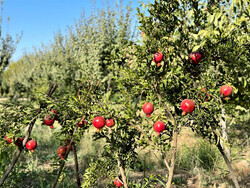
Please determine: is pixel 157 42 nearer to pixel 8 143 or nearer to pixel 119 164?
pixel 119 164

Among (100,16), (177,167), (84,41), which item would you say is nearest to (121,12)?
(100,16)

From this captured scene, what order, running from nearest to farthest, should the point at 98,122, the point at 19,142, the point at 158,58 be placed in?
the point at 98,122
the point at 158,58
the point at 19,142

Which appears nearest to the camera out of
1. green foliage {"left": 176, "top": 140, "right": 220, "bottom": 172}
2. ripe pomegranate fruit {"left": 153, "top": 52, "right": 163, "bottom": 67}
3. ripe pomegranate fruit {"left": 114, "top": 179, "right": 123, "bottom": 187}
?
ripe pomegranate fruit {"left": 153, "top": 52, "right": 163, "bottom": 67}

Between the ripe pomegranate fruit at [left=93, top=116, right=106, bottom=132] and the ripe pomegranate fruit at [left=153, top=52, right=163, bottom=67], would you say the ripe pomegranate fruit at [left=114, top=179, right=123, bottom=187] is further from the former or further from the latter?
the ripe pomegranate fruit at [left=153, top=52, right=163, bottom=67]

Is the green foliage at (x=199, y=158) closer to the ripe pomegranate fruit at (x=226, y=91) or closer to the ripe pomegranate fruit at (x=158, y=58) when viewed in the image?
the ripe pomegranate fruit at (x=226, y=91)

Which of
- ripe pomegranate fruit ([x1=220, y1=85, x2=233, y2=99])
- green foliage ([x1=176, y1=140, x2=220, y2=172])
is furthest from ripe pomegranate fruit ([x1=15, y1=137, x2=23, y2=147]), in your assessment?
green foliage ([x1=176, y1=140, x2=220, y2=172])

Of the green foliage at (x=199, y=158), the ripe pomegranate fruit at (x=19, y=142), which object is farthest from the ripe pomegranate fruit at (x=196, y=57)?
the green foliage at (x=199, y=158)

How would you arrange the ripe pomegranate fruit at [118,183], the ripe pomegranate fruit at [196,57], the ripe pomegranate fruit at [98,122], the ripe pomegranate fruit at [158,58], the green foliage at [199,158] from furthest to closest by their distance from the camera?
1. the green foliage at [199,158]
2. the ripe pomegranate fruit at [118,183]
3. the ripe pomegranate fruit at [196,57]
4. the ripe pomegranate fruit at [158,58]
5. the ripe pomegranate fruit at [98,122]

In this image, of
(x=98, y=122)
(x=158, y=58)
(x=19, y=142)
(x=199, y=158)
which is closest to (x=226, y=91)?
(x=158, y=58)

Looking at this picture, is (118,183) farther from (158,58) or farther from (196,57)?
(196,57)

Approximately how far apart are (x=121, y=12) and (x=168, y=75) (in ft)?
35.1

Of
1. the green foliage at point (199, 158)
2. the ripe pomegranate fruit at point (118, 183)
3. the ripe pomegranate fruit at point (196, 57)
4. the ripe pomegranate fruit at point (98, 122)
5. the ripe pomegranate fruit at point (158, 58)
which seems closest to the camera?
the ripe pomegranate fruit at point (98, 122)

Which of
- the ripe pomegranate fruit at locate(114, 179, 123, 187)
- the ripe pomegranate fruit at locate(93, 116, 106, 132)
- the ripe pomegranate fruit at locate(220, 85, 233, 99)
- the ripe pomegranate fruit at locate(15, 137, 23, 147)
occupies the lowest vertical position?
the ripe pomegranate fruit at locate(114, 179, 123, 187)

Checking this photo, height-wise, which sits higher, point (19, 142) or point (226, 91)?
point (226, 91)
